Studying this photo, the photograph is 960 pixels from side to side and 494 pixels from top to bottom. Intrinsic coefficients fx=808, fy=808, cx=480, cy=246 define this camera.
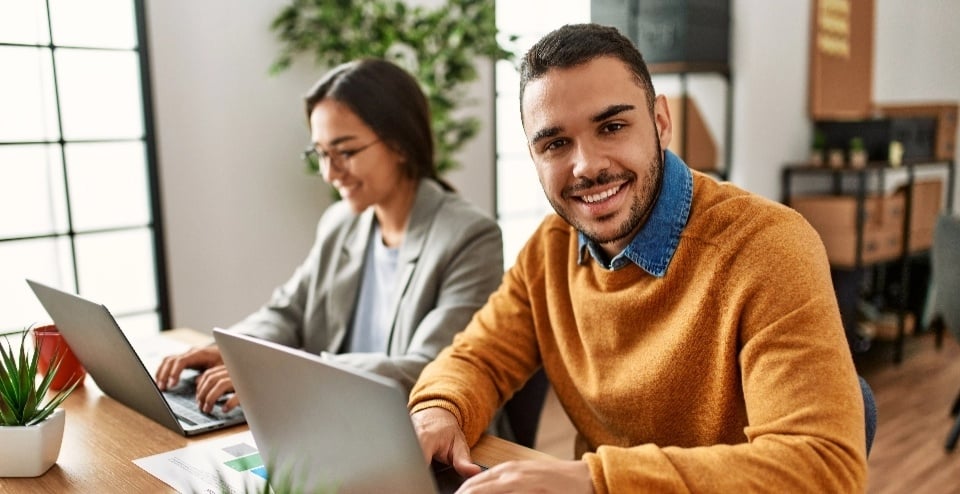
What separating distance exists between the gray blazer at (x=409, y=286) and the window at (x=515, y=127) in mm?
2172

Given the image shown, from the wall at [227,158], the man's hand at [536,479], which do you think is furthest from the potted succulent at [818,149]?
the man's hand at [536,479]

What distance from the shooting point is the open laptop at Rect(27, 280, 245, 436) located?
1.25 metres

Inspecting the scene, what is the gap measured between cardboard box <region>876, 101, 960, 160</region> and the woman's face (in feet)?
12.8

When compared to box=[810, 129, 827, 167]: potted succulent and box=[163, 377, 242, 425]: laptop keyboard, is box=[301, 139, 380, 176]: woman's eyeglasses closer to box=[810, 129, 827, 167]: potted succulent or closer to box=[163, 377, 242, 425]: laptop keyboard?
box=[163, 377, 242, 425]: laptop keyboard

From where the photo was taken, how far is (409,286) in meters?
1.78

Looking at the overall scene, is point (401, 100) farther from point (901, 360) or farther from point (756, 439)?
point (901, 360)

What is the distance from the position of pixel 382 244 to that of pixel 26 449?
101 cm

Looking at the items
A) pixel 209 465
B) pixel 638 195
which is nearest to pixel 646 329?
pixel 638 195

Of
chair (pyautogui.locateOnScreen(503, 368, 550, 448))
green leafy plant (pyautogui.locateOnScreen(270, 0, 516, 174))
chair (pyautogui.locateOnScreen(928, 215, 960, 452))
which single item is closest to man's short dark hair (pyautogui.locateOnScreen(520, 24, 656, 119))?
chair (pyautogui.locateOnScreen(503, 368, 550, 448))

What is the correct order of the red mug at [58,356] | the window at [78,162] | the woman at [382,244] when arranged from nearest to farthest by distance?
1. the red mug at [58,356]
2. the woman at [382,244]
3. the window at [78,162]

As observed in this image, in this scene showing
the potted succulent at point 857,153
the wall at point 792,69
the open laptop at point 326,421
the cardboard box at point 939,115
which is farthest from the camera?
the cardboard box at point 939,115

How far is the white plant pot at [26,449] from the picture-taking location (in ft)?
3.57

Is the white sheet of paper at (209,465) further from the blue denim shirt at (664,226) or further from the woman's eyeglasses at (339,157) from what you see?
the woman's eyeglasses at (339,157)

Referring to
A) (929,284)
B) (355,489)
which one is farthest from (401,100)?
(929,284)
